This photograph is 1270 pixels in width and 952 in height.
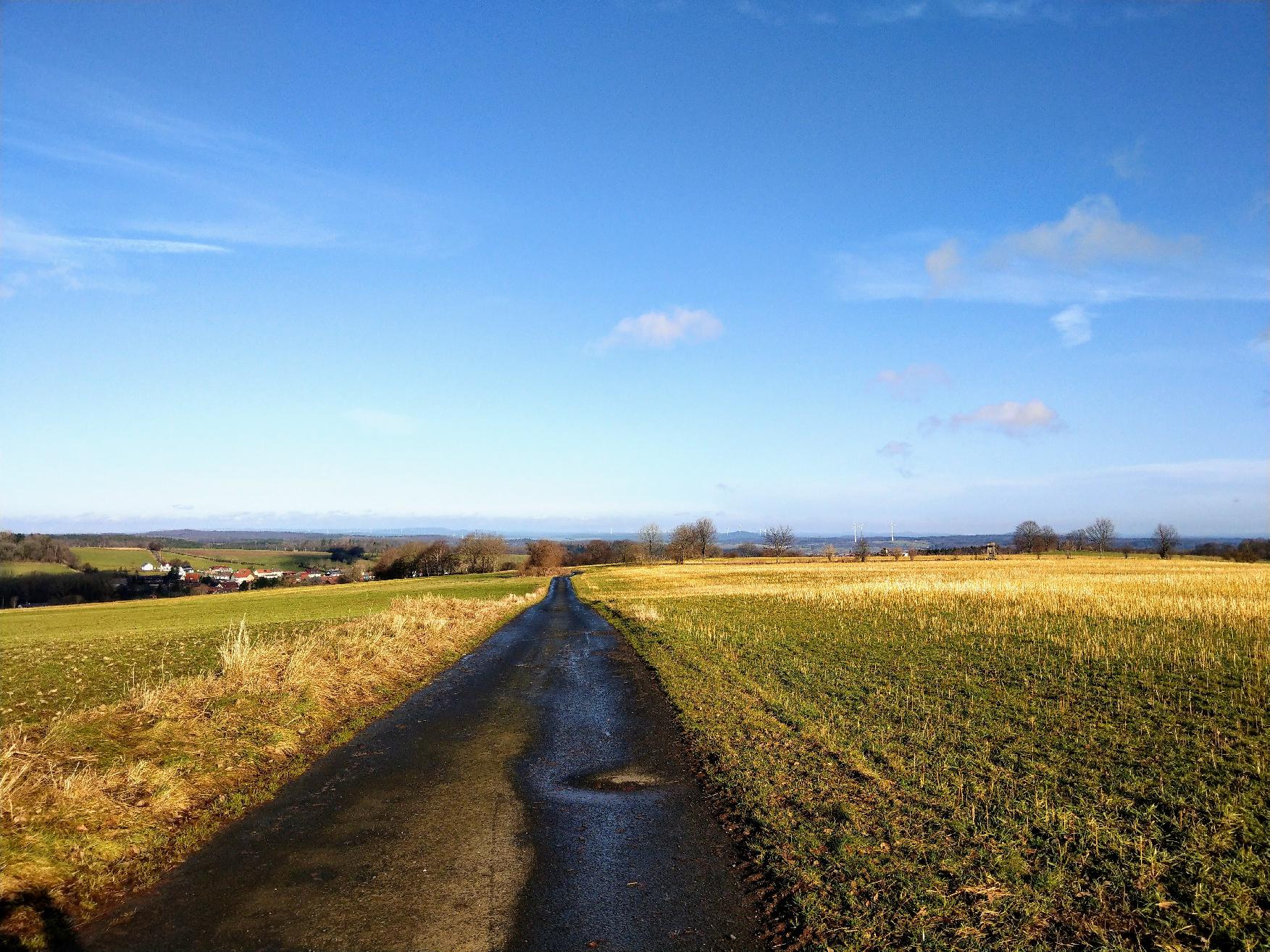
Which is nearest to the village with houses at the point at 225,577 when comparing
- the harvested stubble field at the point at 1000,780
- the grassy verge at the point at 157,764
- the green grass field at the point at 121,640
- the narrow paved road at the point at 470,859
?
the green grass field at the point at 121,640

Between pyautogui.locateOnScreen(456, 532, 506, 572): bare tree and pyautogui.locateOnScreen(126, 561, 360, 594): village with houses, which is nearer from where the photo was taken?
pyautogui.locateOnScreen(126, 561, 360, 594): village with houses

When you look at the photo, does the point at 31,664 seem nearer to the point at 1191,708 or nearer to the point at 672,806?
the point at 672,806

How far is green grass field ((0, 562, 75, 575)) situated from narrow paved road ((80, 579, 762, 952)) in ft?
412

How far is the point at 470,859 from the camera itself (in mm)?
7121

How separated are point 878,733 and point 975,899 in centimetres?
560

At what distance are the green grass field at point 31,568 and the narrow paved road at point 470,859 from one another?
126 meters

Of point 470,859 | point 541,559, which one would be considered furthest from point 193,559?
point 470,859

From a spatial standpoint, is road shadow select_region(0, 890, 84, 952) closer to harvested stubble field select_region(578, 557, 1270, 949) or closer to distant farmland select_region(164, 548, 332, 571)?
harvested stubble field select_region(578, 557, 1270, 949)

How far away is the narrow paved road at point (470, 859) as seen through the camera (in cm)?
574

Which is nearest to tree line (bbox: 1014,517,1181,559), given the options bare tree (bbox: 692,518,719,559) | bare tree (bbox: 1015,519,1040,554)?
bare tree (bbox: 1015,519,1040,554)

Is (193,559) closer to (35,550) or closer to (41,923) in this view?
(35,550)

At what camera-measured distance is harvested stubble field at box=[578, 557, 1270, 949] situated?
19.2ft

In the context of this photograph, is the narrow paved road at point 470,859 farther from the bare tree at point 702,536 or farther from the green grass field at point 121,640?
the bare tree at point 702,536

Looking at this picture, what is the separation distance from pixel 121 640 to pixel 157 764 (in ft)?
98.5
